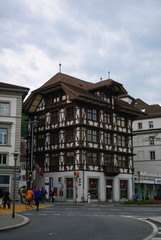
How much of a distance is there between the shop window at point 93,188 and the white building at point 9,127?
9.87m

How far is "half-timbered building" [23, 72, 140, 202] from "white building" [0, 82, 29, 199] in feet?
9.36

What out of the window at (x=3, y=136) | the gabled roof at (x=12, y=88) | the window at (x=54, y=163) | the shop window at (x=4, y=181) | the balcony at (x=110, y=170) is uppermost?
the gabled roof at (x=12, y=88)

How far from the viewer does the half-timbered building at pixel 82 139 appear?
45.2m

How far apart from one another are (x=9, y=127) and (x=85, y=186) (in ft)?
40.6

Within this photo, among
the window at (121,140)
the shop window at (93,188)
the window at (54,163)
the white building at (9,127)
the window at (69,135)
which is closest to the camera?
the white building at (9,127)

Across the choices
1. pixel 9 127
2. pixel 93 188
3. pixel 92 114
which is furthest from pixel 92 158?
pixel 9 127

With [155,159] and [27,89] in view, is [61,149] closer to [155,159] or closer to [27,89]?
[27,89]

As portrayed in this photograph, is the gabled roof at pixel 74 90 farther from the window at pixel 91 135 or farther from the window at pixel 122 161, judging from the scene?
the window at pixel 122 161

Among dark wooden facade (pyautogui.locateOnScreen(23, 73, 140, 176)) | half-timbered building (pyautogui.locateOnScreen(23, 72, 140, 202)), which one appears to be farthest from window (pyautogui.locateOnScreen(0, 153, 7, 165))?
dark wooden facade (pyautogui.locateOnScreen(23, 73, 140, 176))

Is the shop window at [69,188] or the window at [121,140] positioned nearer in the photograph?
the shop window at [69,188]

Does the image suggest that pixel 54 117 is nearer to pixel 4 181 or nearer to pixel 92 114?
pixel 92 114

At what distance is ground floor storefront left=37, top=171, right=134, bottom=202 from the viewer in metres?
43.9

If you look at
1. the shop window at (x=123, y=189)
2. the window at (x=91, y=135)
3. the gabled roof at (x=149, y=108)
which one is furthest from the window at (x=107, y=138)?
the gabled roof at (x=149, y=108)

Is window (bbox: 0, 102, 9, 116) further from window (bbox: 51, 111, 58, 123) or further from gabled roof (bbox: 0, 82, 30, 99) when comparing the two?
window (bbox: 51, 111, 58, 123)
